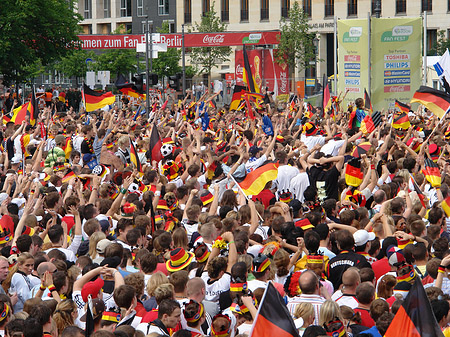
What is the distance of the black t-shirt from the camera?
7664mm

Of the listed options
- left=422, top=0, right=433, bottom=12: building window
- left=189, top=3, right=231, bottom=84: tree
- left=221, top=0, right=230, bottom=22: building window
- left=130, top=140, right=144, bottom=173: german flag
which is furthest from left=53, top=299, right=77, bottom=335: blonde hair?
left=221, top=0, right=230, bottom=22: building window

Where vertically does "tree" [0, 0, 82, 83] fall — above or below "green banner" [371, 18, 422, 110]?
above

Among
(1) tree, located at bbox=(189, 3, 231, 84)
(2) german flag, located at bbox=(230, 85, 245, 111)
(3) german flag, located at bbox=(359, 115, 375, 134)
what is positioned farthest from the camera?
(1) tree, located at bbox=(189, 3, 231, 84)

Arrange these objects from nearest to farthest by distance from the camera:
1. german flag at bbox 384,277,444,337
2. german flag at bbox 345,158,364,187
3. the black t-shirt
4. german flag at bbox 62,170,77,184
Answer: german flag at bbox 384,277,444,337
the black t-shirt
german flag at bbox 345,158,364,187
german flag at bbox 62,170,77,184

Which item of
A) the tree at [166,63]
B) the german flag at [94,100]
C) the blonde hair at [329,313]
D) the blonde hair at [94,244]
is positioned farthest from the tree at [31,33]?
the blonde hair at [329,313]

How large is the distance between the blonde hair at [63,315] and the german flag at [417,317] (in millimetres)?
2639

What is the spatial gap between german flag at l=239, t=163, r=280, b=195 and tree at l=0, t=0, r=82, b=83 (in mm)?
24961

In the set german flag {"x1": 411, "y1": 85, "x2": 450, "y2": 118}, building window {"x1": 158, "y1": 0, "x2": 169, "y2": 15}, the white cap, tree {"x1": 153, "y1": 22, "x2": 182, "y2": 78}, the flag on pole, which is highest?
building window {"x1": 158, "y1": 0, "x2": 169, "y2": 15}

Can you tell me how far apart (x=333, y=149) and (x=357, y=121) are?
4647 mm

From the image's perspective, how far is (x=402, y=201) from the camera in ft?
31.9

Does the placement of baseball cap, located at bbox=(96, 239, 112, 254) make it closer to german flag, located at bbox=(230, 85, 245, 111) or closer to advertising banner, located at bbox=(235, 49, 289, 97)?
german flag, located at bbox=(230, 85, 245, 111)

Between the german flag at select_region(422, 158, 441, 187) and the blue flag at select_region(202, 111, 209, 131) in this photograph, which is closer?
the german flag at select_region(422, 158, 441, 187)

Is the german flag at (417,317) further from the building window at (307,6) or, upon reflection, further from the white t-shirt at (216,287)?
the building window at (307,6)

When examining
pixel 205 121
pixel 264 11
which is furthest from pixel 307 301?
pixel 264 11
